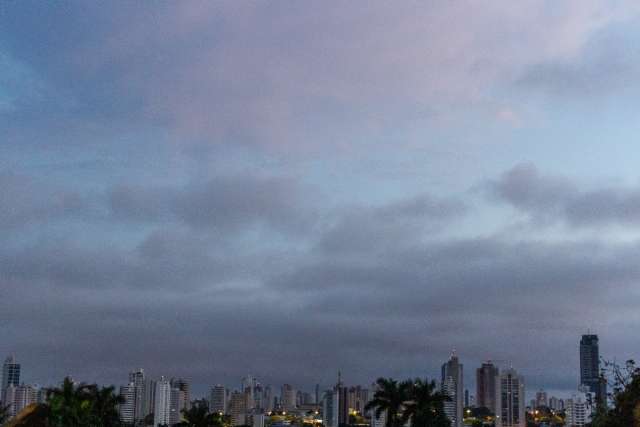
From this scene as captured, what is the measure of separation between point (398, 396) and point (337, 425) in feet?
381

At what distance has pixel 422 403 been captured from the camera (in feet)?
264

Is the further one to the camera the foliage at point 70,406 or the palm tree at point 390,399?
the palm tree at point 390,399

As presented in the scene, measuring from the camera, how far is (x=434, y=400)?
80562mm

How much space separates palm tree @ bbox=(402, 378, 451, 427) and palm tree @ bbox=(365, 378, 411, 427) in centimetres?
70

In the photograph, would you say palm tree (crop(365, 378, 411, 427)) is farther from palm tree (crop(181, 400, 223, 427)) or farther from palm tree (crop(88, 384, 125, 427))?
palm tree (crop(88, 384, 125, 427))

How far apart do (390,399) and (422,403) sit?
3372 mm

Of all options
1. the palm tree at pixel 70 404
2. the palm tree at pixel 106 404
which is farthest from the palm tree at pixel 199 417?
the palm tree at pixel 70 404

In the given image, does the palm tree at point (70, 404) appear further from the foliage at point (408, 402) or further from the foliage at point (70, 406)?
the foliage at point (408, 402)

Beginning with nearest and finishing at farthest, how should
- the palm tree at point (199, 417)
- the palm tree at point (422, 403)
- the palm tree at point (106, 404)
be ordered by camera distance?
1. the palm tree at point (106, 404)
2. the palm tree at point (199, 417)
3. the palm tree at point (422, 403)

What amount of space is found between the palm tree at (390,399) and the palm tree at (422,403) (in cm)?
70

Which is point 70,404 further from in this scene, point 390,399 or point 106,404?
point 390,399

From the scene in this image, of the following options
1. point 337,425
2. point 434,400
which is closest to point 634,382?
point 434,400

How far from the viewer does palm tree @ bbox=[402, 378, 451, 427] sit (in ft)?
263

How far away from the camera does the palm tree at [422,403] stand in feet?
263
